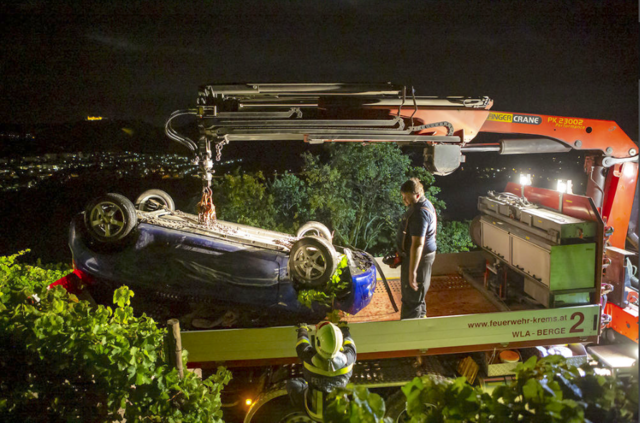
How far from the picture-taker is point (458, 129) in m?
4.93

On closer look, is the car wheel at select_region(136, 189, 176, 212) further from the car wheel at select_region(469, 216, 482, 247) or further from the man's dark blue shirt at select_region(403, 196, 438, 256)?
the car wheel at select_region(469, 216, 482, 247)

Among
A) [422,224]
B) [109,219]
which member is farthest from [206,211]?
[422,224]

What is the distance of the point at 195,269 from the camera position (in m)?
4.60

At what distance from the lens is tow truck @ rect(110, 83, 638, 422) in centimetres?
417

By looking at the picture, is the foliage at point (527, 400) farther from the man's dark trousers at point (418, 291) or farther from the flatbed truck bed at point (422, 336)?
the man's dark trousers at point (418, 291)

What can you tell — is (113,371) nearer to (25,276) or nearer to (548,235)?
(25,276)

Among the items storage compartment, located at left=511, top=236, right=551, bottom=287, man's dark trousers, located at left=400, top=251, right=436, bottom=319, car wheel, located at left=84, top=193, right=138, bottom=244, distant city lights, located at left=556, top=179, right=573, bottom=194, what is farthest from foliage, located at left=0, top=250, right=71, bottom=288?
distant city lights, located at left=556, top=179, right=573, bottom=194

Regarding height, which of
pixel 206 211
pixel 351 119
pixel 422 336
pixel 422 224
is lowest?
pixel 422 336

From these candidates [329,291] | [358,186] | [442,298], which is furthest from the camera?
[358,186]

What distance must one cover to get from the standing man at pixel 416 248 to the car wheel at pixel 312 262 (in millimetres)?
977

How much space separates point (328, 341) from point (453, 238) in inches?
412

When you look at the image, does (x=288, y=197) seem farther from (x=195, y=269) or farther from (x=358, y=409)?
(x=358, y=409)

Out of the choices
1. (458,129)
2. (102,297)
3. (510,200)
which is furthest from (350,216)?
(102,297)

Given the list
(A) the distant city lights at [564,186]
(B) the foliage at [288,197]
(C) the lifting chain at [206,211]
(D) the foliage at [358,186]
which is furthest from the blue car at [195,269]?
(B) the foliage at [288,197]
